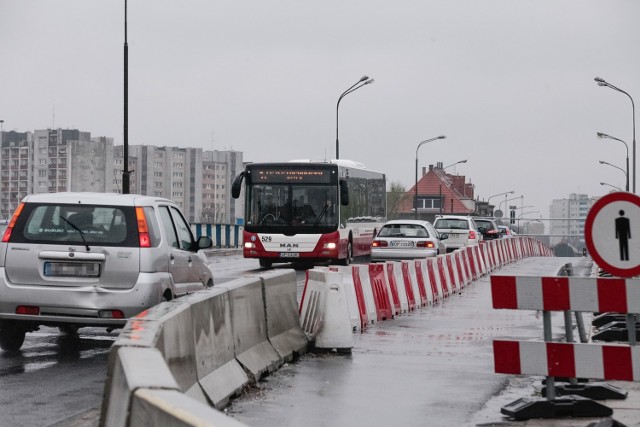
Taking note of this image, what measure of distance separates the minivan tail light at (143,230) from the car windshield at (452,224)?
36.6m

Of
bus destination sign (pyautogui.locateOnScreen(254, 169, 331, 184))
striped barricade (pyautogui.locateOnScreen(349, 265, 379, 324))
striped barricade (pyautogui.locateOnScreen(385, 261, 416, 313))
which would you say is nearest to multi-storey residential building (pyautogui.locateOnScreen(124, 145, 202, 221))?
bus destination sign (pyautogui.locateOnScreen(254, 169, 331, 184))

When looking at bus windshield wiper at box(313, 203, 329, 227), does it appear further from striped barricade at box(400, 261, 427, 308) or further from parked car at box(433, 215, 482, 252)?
parked car at box(433, 215, 482, 252)

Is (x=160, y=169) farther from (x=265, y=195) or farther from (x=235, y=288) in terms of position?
(x=235, y=288)

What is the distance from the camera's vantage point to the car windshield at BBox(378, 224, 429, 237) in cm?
3616

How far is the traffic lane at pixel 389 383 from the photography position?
8977 millimetres

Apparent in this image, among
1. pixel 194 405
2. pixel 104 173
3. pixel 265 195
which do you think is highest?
pixel 104 173

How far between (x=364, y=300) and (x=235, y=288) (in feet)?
22.8

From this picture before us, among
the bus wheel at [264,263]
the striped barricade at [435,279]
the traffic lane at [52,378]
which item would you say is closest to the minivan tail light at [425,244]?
the bus wheel at [264,263]

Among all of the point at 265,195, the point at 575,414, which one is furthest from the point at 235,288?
the point at 265,195

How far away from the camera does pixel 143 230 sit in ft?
40.2

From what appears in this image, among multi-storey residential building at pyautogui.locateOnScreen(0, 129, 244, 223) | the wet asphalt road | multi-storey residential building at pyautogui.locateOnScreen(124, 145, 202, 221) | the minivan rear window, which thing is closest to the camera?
the wet asphalt road

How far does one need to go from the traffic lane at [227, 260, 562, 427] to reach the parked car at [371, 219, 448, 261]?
18058mm

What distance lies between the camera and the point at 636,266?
8.70 meters

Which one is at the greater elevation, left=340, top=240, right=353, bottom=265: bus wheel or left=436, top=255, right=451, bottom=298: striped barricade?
left=340, top=240, right=353, bottom=265: bus wheel
